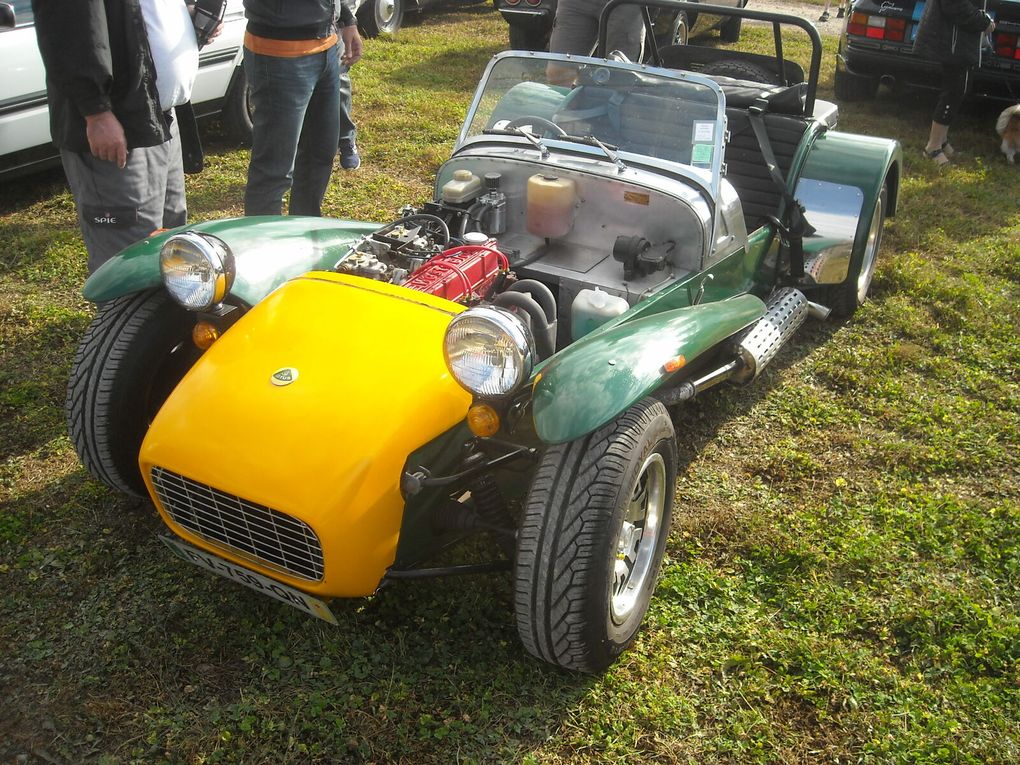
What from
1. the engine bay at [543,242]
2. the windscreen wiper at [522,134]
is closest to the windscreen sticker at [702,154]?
the engine bay at [543,242]

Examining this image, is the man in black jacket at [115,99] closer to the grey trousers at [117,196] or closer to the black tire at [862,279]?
the grey trousers at [117,196]

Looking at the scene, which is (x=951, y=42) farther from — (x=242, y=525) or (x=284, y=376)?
(x=242, y=525)

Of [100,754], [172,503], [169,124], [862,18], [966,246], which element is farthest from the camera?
[862,18]

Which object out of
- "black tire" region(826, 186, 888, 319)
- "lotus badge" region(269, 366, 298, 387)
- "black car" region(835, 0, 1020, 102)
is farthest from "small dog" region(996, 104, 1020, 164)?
"lotus badge" region(269, 366, 298, 387)

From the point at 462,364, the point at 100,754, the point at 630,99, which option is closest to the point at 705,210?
the point at 630,99

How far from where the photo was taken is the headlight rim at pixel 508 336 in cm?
243

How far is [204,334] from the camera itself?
122 inches

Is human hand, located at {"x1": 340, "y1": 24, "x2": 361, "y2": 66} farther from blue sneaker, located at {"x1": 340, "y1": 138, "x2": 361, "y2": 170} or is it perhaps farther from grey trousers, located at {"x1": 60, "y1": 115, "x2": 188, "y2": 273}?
grey trousers, located at {"x1": 60, "y1": 115, "x2": 188, "y2": 273}

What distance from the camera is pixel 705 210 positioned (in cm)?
352

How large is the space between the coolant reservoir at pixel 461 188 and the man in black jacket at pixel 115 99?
1.15 meters

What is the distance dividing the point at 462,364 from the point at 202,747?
127cm

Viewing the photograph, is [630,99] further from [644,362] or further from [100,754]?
[100,754]

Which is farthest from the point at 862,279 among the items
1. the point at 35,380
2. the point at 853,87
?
the point at 853,87

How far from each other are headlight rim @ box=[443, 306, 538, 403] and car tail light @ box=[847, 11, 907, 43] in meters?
6.74
